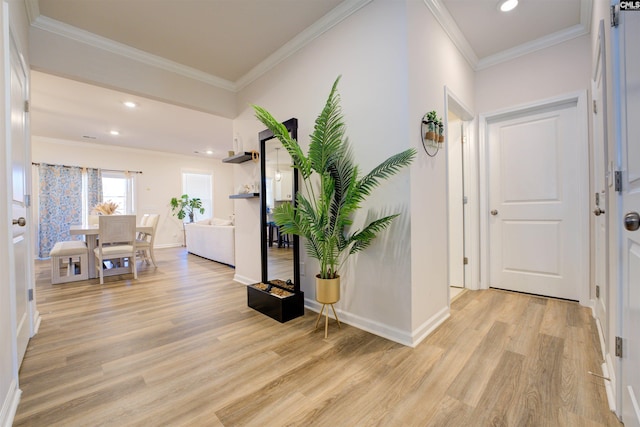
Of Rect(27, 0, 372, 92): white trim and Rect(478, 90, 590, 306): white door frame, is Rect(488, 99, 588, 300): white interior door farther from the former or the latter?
Rect(27, 0, 372, 92): white trim

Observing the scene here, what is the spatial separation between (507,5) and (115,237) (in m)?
5.06

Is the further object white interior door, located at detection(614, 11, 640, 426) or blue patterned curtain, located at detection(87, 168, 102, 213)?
blue patterned curtain, located at detection(87, 168, 102, 213)

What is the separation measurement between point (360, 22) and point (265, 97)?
1.31m

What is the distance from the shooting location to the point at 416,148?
1.94m

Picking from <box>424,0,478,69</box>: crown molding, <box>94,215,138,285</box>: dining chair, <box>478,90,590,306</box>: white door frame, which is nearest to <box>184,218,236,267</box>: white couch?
<box>94,215,138,285</box>: dining chair

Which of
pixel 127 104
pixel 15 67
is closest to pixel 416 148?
pixel 15 67

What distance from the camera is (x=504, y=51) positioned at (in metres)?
2.79

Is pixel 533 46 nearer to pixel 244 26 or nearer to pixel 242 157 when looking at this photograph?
pixel 244 26

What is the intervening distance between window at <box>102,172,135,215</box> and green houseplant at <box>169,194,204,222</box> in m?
0.93

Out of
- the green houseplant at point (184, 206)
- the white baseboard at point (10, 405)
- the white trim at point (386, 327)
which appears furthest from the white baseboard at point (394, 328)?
the green houseplant at point (184, 206)

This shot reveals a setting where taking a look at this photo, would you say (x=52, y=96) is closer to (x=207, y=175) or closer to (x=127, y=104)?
(x=127, y=104)

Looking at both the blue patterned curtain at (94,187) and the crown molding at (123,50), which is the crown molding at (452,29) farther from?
the blue patterned curtain at (94,187)

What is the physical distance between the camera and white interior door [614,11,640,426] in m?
0.91

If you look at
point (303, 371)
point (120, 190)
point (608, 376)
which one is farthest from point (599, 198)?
point (120, 190)
